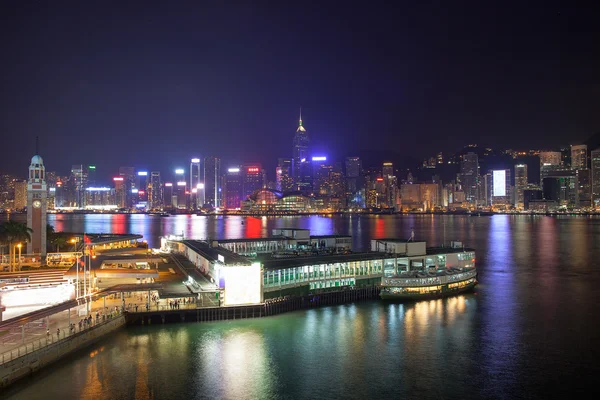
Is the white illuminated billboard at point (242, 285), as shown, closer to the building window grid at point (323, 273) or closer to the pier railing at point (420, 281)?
the building window grid at point (323, 273)

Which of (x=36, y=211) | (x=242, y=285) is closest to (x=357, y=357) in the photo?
(x=242, y=285)

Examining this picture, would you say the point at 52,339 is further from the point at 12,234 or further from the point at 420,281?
the point at 420,281

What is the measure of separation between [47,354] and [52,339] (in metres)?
1.01

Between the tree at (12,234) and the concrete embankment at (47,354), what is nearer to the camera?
the concrete embankment at (47,354)

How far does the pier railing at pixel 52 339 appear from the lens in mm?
19953

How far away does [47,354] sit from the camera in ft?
69.9

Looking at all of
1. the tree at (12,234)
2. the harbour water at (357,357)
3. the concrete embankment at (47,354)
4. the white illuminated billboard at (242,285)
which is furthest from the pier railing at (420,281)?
the tree at (12,234)

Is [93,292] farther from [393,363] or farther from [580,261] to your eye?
[580,261]

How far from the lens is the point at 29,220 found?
45.1m

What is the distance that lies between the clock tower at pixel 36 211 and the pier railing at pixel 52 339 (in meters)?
22.0

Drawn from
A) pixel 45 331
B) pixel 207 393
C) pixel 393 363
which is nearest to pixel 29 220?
pixel 45 331

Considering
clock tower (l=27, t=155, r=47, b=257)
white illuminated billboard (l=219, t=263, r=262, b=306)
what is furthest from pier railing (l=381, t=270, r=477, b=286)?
clock tower (l=27, t=155, r=47, b=257)

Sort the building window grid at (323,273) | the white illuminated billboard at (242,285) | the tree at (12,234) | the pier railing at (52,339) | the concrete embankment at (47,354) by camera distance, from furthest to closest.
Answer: the tree at (12,234) → the building window grid at (323,273) → the white illuminated billboard at (242,285) → the pier railing at (52,339) → the concrete embankment at (47,354)

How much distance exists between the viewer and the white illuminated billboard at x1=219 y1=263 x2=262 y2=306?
29953 millimetres
